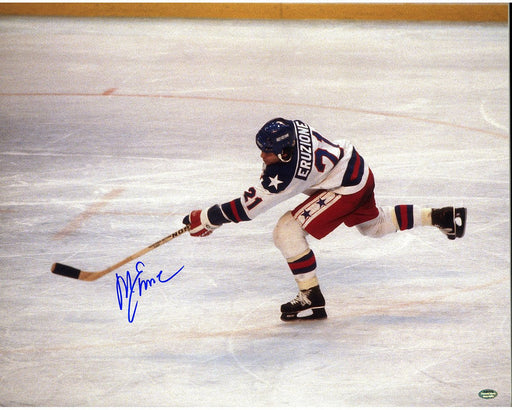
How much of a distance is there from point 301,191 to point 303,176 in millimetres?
183

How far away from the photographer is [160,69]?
35.7 feet

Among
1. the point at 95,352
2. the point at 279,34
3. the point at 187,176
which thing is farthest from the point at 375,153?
the point at 279,34

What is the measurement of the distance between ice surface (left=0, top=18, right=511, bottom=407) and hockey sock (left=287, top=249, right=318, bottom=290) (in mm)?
235

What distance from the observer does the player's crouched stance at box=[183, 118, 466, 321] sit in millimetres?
4457

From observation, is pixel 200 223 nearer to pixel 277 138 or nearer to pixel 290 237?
pixel 290 237

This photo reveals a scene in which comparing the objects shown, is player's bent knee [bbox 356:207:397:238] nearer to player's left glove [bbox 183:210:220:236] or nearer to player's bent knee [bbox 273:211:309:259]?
player's bent knee [bbox 273:211:309:259]

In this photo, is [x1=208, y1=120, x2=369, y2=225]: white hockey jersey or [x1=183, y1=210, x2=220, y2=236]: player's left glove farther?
[x1=183, y1=210, x2=220, y2=236]: player's left glove

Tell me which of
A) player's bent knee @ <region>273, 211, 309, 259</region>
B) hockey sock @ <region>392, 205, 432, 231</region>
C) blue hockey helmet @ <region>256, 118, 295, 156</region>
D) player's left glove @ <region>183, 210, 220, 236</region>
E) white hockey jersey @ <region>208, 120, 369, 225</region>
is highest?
blue hockey helmet @ <region>256, 118, 295, 156</region>

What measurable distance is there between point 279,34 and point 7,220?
7.73 meters

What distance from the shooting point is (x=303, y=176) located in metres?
4.47

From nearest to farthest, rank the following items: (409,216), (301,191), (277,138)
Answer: (277,138) < (301,191) < (409,216)
